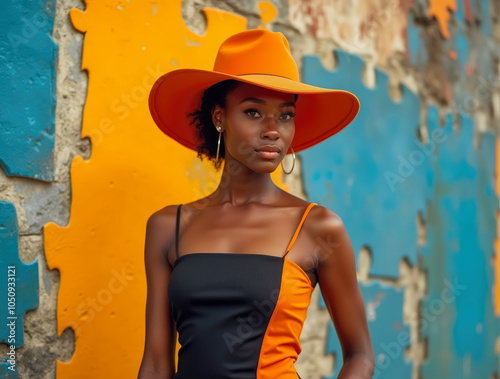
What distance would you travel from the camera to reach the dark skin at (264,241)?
2.09 m

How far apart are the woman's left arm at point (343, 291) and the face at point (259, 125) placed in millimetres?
273

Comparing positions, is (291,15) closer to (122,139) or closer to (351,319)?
(122,139)

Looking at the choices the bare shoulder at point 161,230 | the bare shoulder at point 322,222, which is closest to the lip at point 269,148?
the bare shoulder at point 322,222

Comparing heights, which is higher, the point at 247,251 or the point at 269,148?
the point at 269,148

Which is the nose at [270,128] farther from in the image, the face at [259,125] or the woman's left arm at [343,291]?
the woman's left arm at [343,291]

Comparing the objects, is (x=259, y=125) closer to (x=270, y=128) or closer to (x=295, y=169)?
(x=270, y=128)

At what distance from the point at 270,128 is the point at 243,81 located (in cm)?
18

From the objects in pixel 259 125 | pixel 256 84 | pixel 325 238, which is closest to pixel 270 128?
pixel 259 125

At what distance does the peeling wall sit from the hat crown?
21.0 inches

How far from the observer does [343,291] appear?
2107 millimetres

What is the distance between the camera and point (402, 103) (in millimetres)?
3975

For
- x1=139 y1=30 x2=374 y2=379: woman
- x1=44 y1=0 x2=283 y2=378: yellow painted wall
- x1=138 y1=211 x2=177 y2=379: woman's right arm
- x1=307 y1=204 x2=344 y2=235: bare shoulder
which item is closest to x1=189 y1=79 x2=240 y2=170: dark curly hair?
x1=139 y1=30 x2=374 y2=379: woman

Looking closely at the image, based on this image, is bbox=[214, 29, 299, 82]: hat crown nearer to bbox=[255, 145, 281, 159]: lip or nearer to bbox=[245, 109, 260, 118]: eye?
bbox=[245, 109, 260, 118]: eye

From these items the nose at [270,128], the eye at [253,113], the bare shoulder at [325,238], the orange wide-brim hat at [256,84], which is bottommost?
the bare shoulder at [325,238]
